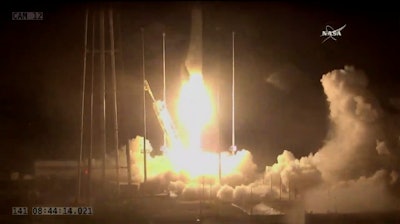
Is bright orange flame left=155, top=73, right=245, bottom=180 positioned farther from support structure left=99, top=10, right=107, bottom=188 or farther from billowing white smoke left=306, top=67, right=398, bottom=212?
billowing white smoke left=306, top=67, right=398, bottom=212

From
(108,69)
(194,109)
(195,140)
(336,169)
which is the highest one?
(108,69)

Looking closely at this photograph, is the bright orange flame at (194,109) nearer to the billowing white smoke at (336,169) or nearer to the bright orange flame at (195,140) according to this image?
the bright orange flame at (195,140)

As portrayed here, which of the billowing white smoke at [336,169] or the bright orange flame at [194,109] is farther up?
the bright orange flame at [194,109]

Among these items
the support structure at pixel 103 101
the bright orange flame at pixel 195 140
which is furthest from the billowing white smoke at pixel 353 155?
the support structure at pixel 103 101

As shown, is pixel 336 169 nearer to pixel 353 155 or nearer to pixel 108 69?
pixel 353 155

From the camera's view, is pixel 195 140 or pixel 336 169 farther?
pixel 195 140

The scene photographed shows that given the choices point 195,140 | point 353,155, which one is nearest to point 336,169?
point 353,155

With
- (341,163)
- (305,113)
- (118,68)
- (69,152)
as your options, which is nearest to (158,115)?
(118,68)

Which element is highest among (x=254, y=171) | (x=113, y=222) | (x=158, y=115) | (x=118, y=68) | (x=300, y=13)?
(x=300, y=13)

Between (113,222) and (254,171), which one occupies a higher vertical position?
(254,171)

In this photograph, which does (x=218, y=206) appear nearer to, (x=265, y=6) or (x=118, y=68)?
(x=118, y=68)

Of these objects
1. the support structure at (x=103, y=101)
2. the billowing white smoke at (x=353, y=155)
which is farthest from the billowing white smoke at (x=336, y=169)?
the support structure at (x=103, y=101)
